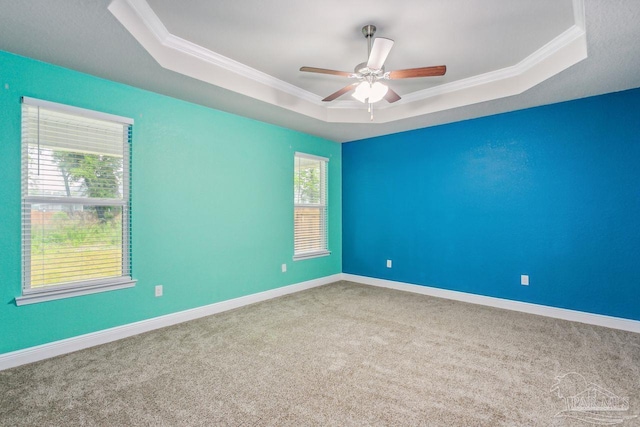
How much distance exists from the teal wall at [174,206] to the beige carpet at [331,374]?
1.20ft

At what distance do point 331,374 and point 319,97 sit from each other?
331cm

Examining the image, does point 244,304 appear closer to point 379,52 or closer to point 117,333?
point 117,333

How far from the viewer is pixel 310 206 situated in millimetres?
5191

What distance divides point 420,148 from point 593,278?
267 centimetres

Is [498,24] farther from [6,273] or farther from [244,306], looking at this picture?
[6,273]

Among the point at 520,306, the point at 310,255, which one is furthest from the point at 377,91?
the point at 520,306

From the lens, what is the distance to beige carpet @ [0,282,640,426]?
6.17ft

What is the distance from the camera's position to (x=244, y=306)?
404 cm

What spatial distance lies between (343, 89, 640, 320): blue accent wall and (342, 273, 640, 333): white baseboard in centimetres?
7

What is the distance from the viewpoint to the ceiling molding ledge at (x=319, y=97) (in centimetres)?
243

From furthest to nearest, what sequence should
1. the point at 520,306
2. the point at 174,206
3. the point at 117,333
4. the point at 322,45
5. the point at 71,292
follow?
the point at 520,306 < the point at 174,206 < the point at 117,333 < the point at 322,45 < the point at 71,292

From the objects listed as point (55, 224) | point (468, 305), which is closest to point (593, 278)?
point (468, 305)

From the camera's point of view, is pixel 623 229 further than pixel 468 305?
No

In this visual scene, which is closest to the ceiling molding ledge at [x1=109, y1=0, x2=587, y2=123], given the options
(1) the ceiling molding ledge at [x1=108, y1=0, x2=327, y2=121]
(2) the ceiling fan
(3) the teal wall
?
(1) the ceiling molding ledge at [x1=108, y1=0, x2=327, y2=121]
